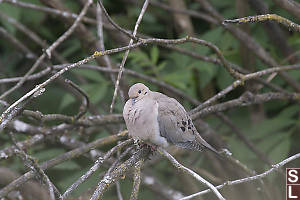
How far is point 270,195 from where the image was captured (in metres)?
3.42

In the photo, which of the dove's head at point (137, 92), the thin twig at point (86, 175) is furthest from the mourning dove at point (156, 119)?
the thin twig at point (86, 175)

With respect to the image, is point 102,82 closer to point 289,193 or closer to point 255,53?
point 255,53

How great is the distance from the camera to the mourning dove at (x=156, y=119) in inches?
98.6

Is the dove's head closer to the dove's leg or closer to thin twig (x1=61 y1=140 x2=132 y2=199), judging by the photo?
the dove's leg

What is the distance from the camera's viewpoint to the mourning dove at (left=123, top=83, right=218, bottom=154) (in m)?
2.50

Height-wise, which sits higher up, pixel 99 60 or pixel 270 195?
pixel 99 60

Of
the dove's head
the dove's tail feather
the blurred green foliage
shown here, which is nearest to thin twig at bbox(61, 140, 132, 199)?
the dove's head

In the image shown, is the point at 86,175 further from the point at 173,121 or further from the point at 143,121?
the point at 173,121

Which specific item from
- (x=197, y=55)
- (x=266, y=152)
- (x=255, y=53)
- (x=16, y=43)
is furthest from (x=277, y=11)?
(x=16, y=43)

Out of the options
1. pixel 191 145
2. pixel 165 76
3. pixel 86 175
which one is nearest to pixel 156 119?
pixel 191 145

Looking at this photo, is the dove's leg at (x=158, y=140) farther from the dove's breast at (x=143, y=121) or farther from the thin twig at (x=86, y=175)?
the thin twig at (x=86, y=175)

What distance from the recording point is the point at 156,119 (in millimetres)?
2607

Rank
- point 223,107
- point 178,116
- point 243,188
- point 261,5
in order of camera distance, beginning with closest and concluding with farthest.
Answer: point 178,116 < point 223,107 < point 261,5 < point 243,188

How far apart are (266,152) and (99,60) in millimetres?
1331
